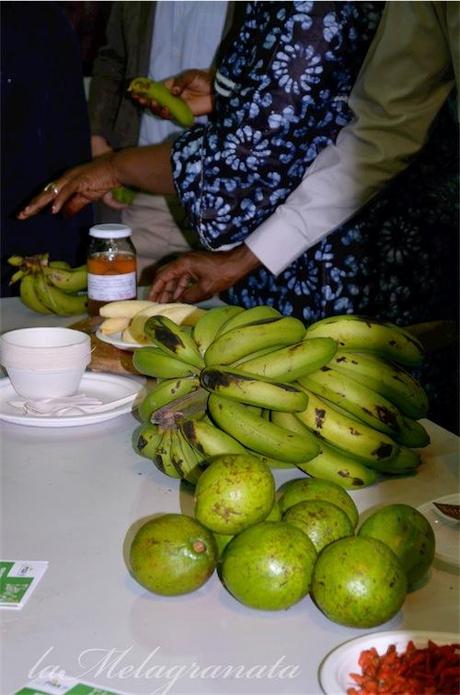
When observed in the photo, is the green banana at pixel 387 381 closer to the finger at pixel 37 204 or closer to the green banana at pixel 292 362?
the green banana at pixel 292 362

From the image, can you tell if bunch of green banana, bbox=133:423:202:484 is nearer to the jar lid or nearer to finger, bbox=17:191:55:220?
the jar lid

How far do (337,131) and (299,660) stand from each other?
4.35 feet

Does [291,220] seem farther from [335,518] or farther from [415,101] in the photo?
[335,518]

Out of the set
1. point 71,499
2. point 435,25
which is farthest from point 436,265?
point 71,499

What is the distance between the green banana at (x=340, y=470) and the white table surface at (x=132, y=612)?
0.02 metres

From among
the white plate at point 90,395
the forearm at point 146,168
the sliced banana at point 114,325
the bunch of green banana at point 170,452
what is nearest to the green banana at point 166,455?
the bunch of green banana at point 170,452

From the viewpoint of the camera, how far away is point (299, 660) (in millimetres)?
949

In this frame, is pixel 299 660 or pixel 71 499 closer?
pixel 299 660

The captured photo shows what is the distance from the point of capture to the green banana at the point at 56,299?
2.08 metres

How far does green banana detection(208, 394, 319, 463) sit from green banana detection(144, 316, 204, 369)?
0.12 m

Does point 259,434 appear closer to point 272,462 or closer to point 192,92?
point 272,462

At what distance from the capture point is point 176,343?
4.42 ft

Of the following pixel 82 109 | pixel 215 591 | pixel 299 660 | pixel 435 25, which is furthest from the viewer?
pixel 82 109

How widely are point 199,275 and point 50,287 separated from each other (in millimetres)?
300
